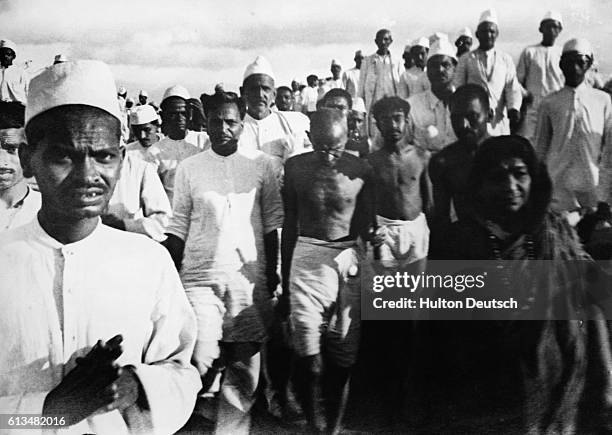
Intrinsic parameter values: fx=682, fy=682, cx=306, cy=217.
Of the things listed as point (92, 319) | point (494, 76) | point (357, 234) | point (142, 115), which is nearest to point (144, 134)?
point (142, 115)

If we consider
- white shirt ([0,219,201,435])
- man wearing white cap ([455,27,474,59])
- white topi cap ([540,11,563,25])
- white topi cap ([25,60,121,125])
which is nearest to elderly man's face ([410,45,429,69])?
man wearing white cap ([455,27,474,59])

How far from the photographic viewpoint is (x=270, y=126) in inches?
139

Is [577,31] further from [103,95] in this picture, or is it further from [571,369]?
[103,95]

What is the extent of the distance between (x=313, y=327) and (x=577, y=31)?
2.02m

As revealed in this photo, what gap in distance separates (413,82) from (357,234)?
2.72 ft

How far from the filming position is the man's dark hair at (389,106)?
3441 mm

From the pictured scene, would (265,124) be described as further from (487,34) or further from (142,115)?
(487,34)

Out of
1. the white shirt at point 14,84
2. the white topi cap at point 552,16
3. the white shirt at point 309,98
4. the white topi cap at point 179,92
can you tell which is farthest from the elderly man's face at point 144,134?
the white topi cap at point 552,16

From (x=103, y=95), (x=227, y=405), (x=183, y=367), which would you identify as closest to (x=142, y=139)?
(x=103, y=95)

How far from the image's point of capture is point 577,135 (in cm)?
350

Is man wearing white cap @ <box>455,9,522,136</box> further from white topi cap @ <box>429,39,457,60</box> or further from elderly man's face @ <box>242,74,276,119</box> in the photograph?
elderly man's face @ <box>242,74,276,119</box>

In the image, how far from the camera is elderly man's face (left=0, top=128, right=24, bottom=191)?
3.38 meters

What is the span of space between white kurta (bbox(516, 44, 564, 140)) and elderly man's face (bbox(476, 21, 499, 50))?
0.17 metres

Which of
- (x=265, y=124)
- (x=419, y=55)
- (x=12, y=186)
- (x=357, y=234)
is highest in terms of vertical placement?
(x=419, y=55)
